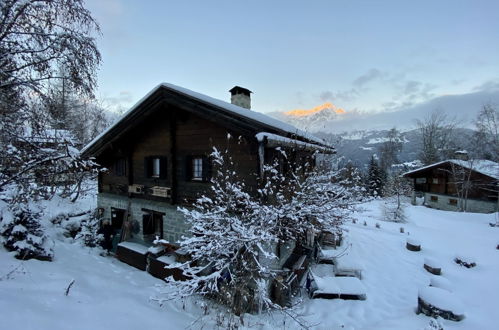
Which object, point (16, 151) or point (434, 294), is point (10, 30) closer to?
point (16, 151)

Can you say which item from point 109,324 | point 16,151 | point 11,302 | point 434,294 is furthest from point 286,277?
point 16,151

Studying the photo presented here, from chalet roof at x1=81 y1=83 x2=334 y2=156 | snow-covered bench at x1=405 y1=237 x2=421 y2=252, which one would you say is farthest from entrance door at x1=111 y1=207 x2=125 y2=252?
snow-covered bench at x1=405 y1=237 x2=421 y2=252

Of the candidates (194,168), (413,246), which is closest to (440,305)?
(413,246)

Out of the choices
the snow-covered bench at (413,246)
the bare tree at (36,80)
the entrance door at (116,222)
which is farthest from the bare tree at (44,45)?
the snow-covered bench at (413,246)

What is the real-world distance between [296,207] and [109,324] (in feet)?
15.2

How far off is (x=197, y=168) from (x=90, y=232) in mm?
6981

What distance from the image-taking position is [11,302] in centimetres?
460

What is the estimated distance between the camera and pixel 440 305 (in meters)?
6.64

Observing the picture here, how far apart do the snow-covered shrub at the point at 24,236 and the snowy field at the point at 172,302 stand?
30 cm

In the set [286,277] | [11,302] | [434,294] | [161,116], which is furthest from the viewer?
[161,116]

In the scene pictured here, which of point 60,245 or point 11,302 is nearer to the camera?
point 11,302

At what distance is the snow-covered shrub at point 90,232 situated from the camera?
37.3 ft

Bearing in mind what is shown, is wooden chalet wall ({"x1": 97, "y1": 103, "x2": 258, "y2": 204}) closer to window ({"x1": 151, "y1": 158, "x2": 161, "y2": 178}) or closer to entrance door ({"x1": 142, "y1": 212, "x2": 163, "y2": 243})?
window ({"x1": 151, "y1": 158, "x2": 161, "y2": 178})

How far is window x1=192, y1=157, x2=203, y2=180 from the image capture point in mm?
9211
